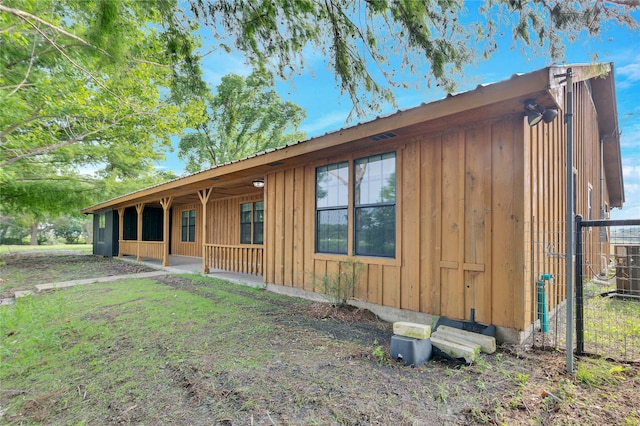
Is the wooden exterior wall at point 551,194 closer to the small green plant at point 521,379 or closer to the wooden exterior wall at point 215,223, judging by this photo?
the small green plant at point 521,379

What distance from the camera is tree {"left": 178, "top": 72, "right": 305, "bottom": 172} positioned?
21391mm

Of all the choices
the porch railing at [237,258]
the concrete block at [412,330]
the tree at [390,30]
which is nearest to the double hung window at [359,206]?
the tree at [390,30]

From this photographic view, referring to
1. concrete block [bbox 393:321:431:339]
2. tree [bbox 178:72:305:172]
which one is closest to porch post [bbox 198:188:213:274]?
concrete block [bbox 393:321:431:339]

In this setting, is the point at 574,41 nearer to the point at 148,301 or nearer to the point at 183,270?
the point at 148,301

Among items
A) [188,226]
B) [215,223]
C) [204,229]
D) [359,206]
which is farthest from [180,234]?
[359,206]

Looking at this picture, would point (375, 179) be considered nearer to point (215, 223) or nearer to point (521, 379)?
point (521, 379)

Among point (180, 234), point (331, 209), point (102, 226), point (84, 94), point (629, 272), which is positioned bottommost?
point (629, 272)

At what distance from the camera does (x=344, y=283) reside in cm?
487

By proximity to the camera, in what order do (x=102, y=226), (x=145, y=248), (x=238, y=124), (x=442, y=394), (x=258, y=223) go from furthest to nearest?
(x=238, y=124)
(x=102, y=226)
(x=145, y=248)
(x=258, y=223)
(x=442, y=394)

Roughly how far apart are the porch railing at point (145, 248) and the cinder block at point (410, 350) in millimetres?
10701

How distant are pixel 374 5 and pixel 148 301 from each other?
5.85 m

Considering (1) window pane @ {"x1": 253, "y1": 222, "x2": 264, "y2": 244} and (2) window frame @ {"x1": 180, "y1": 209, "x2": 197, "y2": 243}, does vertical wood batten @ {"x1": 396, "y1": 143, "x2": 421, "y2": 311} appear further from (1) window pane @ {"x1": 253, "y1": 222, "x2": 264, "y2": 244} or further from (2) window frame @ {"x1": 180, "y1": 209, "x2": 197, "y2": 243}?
(2) window frame @ {"x1": 180, "y1": 209, "x2": 197, "y2": 243}

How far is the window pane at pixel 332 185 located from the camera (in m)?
5.03

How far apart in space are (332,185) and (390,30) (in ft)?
7.82
